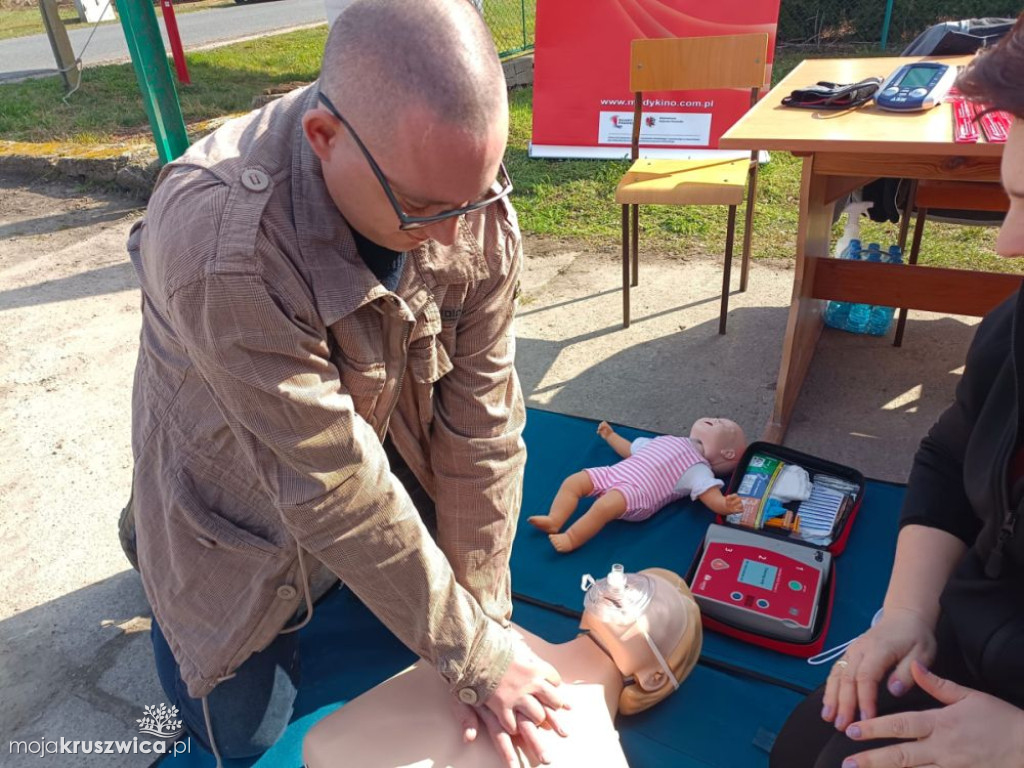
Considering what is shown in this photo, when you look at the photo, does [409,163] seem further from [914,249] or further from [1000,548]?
[914,249]

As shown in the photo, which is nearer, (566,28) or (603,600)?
(603,600)

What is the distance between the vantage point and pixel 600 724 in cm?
152

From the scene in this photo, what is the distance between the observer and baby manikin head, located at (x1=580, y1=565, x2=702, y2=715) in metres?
1.66

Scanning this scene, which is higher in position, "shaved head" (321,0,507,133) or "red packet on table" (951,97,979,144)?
"shaved head" (321,0,507,133)

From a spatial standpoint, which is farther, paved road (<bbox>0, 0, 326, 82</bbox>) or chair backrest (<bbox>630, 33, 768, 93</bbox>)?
paved road (<bbox>0, 0, 326, 82</bbox>)

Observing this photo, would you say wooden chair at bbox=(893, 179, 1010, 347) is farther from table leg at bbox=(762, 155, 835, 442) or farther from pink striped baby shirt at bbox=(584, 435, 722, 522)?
pink striped baby shirt at bbox=(584, 435, 722, 522)

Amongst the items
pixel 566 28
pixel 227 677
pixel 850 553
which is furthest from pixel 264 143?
pixel 566 28

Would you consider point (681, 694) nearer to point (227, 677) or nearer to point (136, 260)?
point (227, 677)

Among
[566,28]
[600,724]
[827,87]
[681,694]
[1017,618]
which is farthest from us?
[566,28]

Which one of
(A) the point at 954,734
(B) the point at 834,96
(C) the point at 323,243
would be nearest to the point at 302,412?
(C) the point at 323,243

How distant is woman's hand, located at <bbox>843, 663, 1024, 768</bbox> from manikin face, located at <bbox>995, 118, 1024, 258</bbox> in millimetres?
655

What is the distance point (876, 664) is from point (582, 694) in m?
0.57

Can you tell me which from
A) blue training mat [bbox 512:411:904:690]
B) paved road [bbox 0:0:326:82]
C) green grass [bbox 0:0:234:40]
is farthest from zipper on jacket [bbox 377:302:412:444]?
green grass [bbox 0:0:234:40]

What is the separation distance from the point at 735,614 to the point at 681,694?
27cm
